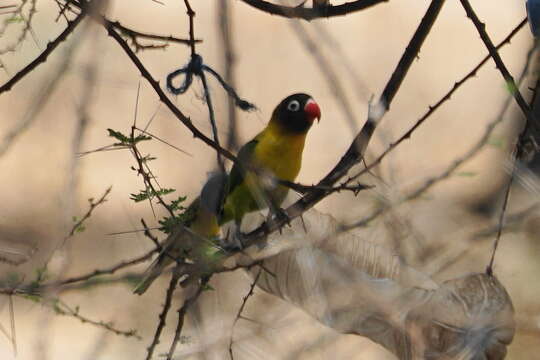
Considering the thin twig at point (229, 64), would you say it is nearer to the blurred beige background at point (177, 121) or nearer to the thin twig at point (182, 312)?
the thin twig at point (182, 312)

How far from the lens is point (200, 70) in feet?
3.28

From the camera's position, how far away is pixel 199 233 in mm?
1129

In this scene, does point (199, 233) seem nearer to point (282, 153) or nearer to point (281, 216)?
point (281, 216)

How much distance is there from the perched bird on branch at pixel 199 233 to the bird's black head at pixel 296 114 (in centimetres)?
35

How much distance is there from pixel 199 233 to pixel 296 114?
53cm

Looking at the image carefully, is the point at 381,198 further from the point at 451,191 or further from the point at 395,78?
the point at 451,191

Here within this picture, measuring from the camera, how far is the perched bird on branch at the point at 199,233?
3.24ft

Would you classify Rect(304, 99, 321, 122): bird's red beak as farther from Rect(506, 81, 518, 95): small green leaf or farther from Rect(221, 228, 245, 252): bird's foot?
Rect(506, 81, 518, 95): small green leaf

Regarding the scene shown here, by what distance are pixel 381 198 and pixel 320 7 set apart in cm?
24

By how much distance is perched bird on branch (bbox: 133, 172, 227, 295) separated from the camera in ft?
3.24

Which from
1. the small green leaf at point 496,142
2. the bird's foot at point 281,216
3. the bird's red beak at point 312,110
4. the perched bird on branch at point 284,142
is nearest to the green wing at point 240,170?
the perched bird on branch at point 284,142

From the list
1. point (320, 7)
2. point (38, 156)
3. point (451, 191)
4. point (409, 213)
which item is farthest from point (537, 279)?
point (38, 156)

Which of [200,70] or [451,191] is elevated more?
[451,191]

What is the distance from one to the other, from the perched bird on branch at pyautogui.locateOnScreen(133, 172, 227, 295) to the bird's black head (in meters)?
0.35
